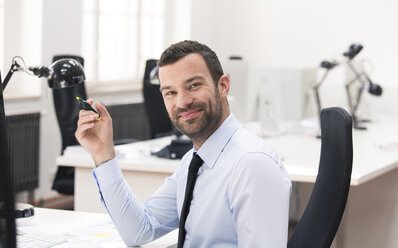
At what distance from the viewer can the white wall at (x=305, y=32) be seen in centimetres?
627

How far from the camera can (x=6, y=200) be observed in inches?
34.7

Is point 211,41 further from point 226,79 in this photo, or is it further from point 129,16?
point 226,79

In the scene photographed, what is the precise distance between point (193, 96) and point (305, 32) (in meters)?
5.27

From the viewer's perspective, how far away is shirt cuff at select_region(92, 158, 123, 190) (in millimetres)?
1818

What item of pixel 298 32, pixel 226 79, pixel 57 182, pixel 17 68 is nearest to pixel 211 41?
pixel 298 32

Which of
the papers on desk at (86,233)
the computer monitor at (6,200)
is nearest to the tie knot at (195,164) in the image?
the papers on desk at (86,233)

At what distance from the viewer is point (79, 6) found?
213 inches

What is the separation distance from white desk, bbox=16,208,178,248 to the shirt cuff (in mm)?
170

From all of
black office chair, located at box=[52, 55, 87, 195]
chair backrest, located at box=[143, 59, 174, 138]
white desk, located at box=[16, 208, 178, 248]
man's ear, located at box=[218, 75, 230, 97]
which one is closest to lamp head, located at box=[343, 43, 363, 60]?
chair backrest, located at box=[143, 59, 174, 138]

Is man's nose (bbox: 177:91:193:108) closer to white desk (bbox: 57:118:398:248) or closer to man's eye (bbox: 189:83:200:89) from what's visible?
man's eye (bbox: 189:83:200:89)

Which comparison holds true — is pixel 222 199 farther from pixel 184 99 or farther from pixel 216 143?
pixel 184 99

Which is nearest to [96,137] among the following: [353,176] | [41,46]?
[353,176]

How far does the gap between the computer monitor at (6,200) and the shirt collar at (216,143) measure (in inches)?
32.9

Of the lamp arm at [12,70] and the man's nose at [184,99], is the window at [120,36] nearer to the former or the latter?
the lamp arm at [12,70]
